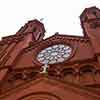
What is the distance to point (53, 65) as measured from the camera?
21.4 metres

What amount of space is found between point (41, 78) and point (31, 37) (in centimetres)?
1275

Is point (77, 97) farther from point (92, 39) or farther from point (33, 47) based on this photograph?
point (33, 47)

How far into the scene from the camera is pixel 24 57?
24.6 meters

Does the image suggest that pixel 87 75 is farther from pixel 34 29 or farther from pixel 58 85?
pixel 34 29

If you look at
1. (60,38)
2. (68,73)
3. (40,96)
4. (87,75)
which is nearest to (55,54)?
(60,38)

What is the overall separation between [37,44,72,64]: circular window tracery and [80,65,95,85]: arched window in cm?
239

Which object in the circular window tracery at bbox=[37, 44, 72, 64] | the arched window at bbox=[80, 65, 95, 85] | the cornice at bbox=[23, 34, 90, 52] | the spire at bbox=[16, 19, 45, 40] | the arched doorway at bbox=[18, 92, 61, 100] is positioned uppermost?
the spire at bbox=[16, 19, 45, 40]

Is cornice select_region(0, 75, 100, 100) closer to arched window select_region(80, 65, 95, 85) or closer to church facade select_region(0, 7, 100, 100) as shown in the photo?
church facade select_region(0, 7, 100, 100)

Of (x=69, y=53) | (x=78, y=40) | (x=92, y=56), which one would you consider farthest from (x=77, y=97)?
(x=78, y=40)

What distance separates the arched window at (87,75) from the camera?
19.0 metres

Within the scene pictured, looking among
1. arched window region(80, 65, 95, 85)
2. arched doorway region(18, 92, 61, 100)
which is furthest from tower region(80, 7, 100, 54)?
arched doorway region(18, 92, 61, 100)

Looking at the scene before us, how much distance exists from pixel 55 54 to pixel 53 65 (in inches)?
94.9

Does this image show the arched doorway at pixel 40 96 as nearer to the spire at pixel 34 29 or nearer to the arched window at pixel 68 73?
the arched window at pixel 68 73

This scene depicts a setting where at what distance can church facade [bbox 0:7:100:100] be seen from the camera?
53.7 ft
